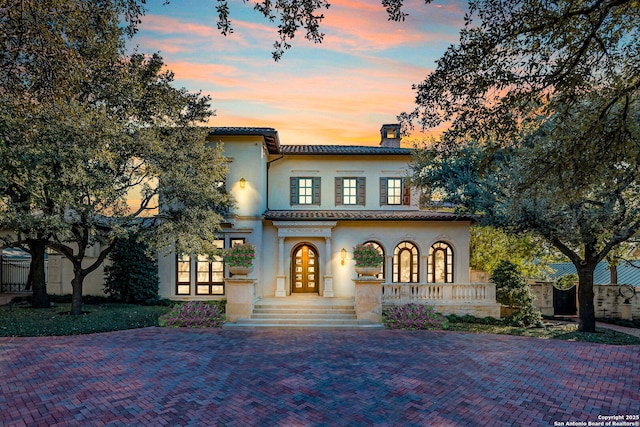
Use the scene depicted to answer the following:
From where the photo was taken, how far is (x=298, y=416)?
20.1ft

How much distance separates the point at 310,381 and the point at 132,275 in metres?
12.8

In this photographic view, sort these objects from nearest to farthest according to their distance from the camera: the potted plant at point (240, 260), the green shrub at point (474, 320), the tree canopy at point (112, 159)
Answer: the tree canopy at point (112, 159)
the potted plant at point (240, 260)
the green shrub at point (474, 320)

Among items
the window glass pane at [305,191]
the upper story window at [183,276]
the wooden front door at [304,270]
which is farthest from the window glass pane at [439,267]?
the upper story window at [183,276]

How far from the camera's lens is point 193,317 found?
13.3 metres

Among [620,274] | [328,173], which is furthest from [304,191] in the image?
[620,274]

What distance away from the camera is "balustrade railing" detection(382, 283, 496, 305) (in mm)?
16016

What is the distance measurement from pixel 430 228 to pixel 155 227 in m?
12.9

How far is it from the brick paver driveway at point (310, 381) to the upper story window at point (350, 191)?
9505 mm

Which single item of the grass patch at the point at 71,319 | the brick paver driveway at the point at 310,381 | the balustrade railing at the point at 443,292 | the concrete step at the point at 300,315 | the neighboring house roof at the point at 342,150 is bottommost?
the brick paver driveway at the point at 310,381

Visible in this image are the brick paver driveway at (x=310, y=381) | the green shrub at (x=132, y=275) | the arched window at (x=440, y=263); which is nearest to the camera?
the brick paver driveway at (x=310, y=381)

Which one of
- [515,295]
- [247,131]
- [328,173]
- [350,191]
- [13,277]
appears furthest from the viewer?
[350,191]

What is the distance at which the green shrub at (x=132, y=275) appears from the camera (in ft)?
56.5

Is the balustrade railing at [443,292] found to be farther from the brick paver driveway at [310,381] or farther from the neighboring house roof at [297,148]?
the neighboring house roof at [297,148]

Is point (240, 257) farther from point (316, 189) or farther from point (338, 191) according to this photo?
Result: point (338, 191)
